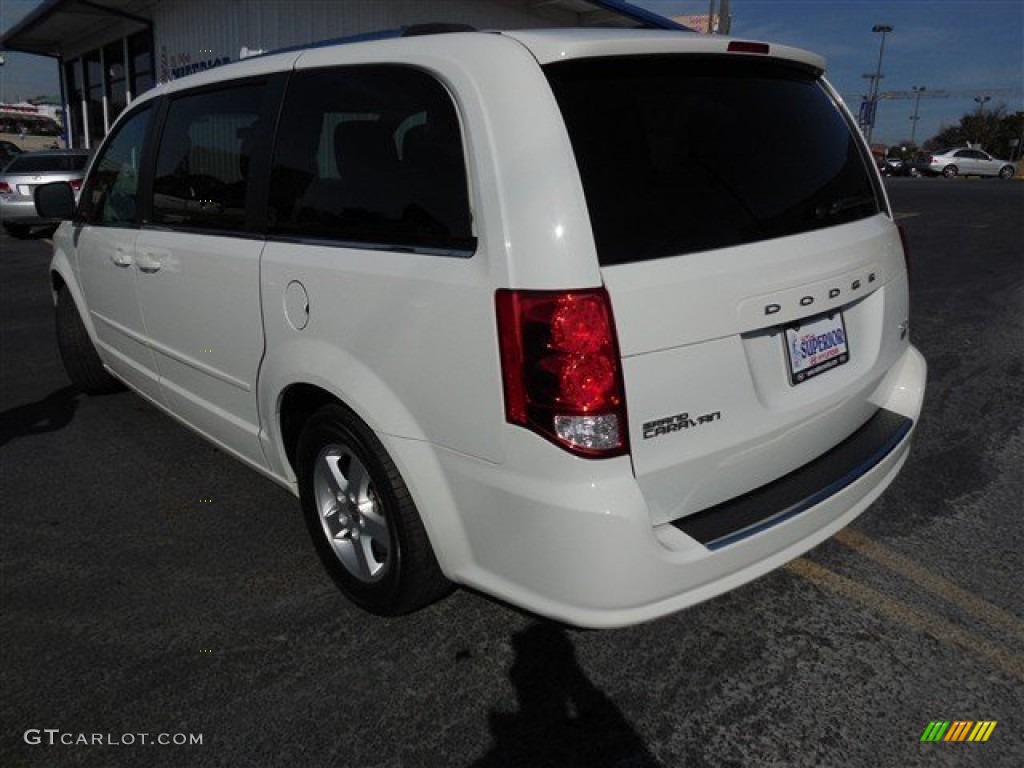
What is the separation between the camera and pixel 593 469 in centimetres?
187

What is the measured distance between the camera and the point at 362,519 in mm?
2557

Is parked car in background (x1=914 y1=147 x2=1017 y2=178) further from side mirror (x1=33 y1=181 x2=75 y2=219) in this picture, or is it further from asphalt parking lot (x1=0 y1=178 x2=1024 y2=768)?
side mirror (x1=33 y1=181 x2=75 y2=219)

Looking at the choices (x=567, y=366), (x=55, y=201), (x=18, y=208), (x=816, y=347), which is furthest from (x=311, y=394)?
(x=18, y=208)

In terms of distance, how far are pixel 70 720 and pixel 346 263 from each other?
4.95 feet

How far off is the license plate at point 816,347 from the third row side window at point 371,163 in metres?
0.96

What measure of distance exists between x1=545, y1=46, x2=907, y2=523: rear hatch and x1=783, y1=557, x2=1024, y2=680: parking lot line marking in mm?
622

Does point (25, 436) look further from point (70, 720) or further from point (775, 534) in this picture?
point (775, 534)

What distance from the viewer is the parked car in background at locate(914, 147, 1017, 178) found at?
4312cm

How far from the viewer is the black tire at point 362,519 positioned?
230 cm

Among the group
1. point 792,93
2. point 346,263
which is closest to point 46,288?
point 346,263

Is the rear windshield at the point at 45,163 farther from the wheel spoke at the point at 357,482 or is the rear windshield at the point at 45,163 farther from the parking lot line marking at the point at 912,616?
the parking lot line marking at the point at 912,616

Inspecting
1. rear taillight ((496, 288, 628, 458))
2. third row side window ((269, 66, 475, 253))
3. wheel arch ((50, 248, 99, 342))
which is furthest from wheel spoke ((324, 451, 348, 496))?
wheel arch ((50, 248, 99, 342))

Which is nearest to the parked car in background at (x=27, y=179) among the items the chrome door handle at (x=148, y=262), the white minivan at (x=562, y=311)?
the chrome door handle at (x=148, y=262)

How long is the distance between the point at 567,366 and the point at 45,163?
49.5 feet
